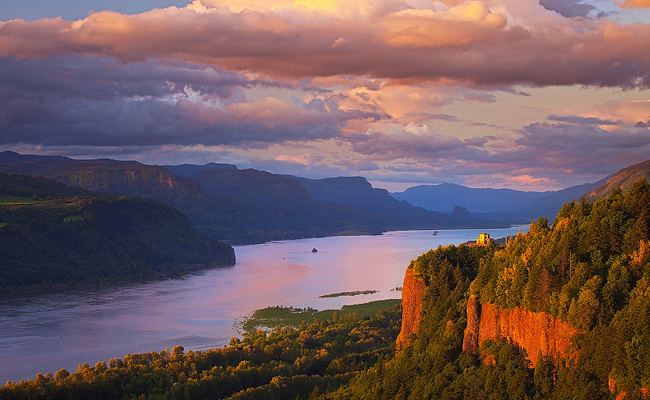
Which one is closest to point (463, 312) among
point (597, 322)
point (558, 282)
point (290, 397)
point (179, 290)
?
point (558, 282)

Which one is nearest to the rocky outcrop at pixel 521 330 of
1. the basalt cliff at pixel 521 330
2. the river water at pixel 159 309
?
the basalt cliff at pixel 521 330

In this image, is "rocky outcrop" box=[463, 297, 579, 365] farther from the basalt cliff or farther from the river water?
the river water

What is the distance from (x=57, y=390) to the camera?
175 ft

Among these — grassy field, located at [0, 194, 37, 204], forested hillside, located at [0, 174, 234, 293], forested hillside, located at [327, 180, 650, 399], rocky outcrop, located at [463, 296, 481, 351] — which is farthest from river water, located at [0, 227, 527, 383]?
grassy field, located at [0, 194, 37, 204]

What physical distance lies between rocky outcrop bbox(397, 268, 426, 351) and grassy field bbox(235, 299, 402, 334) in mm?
43054

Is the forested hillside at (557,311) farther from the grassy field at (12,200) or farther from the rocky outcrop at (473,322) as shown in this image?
the grassy field at (12,200)

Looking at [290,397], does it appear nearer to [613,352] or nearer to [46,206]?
[613,352]

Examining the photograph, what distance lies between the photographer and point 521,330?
33.6 m

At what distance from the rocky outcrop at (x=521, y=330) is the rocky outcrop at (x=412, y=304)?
7680 millimetres

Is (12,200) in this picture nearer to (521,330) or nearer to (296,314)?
(296,314)

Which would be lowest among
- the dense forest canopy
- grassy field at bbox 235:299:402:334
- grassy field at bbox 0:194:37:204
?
grassy field at bbox 235:299:402:334

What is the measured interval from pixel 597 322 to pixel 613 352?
166 centimetres

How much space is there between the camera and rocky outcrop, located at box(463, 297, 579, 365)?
31.1 m

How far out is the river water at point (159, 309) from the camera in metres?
83.1
